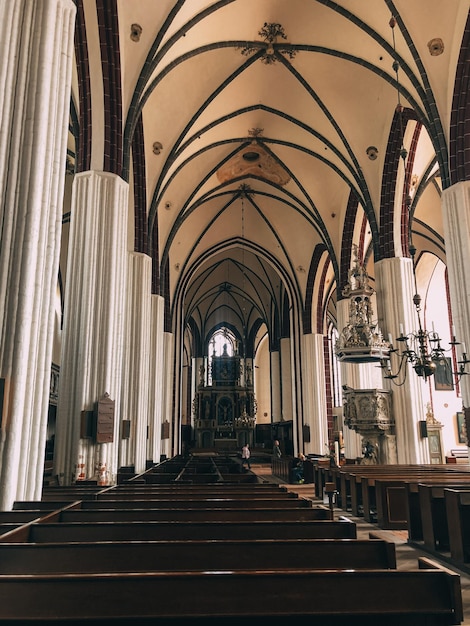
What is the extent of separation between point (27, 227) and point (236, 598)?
427 centimetres

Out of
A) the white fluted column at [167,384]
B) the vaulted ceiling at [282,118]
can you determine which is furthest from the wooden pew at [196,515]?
the white fluted column at [167,384]

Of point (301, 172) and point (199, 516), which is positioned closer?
point (199, 516)

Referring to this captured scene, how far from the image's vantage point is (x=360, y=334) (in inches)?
527

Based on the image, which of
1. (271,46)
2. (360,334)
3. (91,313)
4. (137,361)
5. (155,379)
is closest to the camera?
(91,313)

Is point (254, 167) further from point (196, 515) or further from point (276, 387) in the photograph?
point (196, 515)

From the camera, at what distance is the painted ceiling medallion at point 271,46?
13.3m

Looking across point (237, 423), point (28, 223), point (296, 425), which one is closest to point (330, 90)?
point (28, 223)

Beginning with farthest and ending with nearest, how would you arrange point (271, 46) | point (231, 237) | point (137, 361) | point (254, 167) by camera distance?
point (231, 237) < point (254, 167) < point (137, 361) < point (271, 46)

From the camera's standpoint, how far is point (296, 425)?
78.8 ft

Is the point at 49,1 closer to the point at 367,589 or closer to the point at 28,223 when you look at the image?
the point at 28,223

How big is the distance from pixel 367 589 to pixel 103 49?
35.7ft

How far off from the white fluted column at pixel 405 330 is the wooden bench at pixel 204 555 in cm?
1153

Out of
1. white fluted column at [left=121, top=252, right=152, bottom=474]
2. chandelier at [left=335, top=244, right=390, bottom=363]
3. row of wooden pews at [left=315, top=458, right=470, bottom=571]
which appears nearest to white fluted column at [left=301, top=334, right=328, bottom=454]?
chandelier at [left=335, top=244, right=390, bottom=363]

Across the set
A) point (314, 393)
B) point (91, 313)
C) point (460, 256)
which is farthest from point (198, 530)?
point (314, 393)
